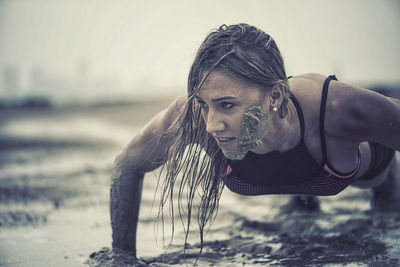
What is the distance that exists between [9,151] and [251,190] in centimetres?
568

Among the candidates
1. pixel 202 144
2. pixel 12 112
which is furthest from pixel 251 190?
pixel 12 112

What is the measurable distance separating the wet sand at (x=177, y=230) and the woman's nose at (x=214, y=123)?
97 cm

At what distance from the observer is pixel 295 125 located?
7.38ft

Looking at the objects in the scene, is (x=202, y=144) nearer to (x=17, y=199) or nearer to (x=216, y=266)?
(x=216, y=266)

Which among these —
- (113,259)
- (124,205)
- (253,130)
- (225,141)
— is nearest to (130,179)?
(124,205)

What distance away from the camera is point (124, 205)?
261 centimetres

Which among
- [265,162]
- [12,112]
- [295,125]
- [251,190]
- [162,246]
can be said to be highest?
[295,125]

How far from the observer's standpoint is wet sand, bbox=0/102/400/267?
8.91 feet

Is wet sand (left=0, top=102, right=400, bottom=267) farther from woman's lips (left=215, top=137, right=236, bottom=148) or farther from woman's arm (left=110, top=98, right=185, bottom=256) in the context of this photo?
woman's lips (left=215, top=137, right=236, bottom=148)

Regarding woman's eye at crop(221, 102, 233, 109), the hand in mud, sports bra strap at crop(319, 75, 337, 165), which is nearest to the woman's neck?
sports bra strap at crop(319, 75, 337, 165)

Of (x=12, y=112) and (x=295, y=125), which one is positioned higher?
(x=295, y=125)

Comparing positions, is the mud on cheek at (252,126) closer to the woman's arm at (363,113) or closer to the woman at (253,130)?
the woman at (253,130)

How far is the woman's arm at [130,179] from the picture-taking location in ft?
8.32

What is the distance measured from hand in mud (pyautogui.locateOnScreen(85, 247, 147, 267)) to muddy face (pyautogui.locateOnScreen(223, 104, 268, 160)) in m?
0.90
